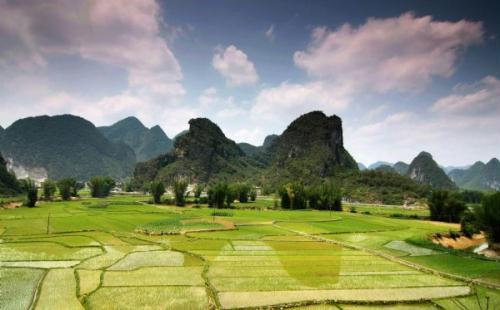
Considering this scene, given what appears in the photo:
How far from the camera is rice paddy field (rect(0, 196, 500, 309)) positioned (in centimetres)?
2361

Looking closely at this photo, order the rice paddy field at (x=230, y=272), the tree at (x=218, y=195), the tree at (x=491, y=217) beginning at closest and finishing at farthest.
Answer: the rice paddy field at (x=230, y=272), the tree at (x=491, y=217), the tree at (x=218, y=195)

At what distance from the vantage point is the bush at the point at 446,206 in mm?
89125

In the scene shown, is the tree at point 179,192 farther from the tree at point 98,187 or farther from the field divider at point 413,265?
the field divider at point 413,265

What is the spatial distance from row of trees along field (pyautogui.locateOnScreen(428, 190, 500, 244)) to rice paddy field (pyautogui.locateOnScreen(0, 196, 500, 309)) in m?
14.5

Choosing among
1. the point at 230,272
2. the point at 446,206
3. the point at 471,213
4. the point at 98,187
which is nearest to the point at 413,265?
the point at 230,272

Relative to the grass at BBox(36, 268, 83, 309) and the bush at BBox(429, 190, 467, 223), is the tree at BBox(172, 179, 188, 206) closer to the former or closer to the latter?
the bush at BBox(429, 190, 467, 223)

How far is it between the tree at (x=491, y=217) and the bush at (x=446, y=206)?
118 feet

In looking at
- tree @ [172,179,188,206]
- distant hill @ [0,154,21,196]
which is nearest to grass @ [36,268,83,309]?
tree @ [172,179,188,206]

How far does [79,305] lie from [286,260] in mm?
20676

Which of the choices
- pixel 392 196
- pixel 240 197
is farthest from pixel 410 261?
pixel 392 196

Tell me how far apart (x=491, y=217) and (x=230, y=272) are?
4619cm

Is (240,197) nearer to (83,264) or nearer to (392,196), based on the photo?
(392,196)

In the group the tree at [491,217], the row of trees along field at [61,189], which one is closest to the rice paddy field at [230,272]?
the tree at [491,217]

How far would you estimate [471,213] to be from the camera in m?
66.3
